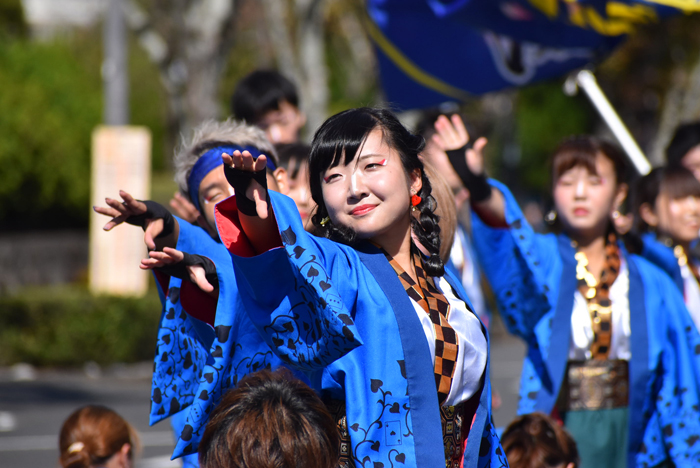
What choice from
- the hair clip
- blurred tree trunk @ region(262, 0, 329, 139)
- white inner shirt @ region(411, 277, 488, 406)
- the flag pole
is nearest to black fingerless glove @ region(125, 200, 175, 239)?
white inner shirt @ region(411, 277, 488, 406)

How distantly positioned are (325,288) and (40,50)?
14.3 m

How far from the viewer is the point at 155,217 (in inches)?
88.7

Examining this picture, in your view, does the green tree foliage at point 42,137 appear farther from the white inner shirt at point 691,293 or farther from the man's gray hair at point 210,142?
the white inner shirt at point 691,293

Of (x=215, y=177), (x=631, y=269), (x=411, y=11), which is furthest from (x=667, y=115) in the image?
(x=215, y=177)

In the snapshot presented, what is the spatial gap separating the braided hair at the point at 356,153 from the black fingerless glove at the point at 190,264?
0.31m

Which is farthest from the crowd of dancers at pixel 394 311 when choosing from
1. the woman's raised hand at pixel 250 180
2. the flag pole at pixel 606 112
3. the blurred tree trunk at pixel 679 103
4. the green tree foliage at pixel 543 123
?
the green tree foliage at pixel 543 123

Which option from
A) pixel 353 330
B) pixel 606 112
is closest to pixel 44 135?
pixel 606 112

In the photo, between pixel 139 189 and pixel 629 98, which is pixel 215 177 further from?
pixel 629 98

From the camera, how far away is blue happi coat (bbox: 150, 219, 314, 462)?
7.06ft

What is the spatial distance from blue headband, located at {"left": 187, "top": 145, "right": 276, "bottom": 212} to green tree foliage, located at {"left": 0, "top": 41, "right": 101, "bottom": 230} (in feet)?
34.7

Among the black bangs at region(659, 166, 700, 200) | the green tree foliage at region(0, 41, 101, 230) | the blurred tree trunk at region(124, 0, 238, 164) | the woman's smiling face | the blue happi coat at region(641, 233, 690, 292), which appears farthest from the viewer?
the blurred tree trunk at region(124, 0, 238, 164)

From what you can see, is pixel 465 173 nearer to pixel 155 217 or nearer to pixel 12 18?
pixel 155 217

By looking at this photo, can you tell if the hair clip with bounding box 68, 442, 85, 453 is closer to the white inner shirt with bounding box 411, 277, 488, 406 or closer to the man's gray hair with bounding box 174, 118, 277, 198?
the man's gray hair with bounding box 174, 118, 277, 198

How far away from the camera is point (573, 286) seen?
10.1ft
